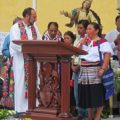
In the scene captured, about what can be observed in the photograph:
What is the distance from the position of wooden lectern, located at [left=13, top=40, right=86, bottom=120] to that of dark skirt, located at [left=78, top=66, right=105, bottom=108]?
A: 0.94 m

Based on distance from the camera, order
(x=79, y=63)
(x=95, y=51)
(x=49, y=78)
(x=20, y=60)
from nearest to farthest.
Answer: (x=49, y=78) → (x=95, y=51) → (x=79, y=63) → (x=20, y=60)

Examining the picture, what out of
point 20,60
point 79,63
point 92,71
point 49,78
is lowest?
point 49,78

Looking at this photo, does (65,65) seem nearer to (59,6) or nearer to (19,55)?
(19,55)

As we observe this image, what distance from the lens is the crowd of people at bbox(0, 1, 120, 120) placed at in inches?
333

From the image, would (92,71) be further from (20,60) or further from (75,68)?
(20,60)

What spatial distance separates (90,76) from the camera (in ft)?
27.7

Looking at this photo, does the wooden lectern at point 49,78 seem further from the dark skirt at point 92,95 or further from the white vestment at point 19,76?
the white vestment at point 19,76

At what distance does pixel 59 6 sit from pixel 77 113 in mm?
4920

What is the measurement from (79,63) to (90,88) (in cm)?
51

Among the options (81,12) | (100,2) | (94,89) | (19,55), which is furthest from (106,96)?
(100,2)

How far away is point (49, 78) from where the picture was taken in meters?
7.57

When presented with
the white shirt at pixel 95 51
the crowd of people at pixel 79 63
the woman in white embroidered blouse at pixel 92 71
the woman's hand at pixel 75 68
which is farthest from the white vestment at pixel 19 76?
the white shirt at pixel 95 51

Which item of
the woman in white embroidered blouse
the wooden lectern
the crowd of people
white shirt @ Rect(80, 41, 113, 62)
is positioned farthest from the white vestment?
the wooden lectern

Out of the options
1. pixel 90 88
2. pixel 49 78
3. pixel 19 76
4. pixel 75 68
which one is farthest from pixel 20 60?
pixel 49 78
